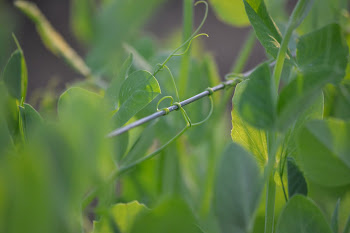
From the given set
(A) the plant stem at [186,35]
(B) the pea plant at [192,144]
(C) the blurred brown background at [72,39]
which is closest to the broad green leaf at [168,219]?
(B) the pea plant at [192,144]

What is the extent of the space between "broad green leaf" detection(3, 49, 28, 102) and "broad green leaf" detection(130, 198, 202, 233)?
0.25 feet

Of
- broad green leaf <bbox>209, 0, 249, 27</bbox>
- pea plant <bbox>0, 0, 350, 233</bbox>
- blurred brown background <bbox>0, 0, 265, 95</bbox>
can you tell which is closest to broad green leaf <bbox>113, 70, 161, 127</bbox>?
pea plant <bbox>0, 0, 350, 233</bbox>

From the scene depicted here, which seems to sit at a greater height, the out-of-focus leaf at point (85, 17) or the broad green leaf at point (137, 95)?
the out-of-focus leaf at point (85, 17)

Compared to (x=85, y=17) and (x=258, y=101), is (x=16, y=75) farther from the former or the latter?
(x=85, y=17)

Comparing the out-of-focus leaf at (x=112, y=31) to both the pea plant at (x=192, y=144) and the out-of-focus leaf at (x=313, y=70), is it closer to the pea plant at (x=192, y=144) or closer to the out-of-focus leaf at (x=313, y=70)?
the pea plant at (x=192, y=144)

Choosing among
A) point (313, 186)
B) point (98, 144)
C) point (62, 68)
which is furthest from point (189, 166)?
point (62, 68)

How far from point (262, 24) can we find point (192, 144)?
13cm

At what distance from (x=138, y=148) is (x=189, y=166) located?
0.12m

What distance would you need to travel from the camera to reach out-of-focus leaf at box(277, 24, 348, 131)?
11 cm

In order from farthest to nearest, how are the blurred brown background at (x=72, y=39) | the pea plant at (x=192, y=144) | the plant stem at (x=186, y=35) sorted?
1. the blurred brown background at (x=72, y=39)
2. the plant stem at (x=186, y=35)
3. the pea plant at (x=192, y=144)

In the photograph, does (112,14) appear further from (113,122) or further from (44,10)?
(44,10)

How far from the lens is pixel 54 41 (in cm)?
28

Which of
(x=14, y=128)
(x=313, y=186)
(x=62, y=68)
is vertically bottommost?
(x=313, y=186)

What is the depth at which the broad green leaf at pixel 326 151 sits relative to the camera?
0.39ft
